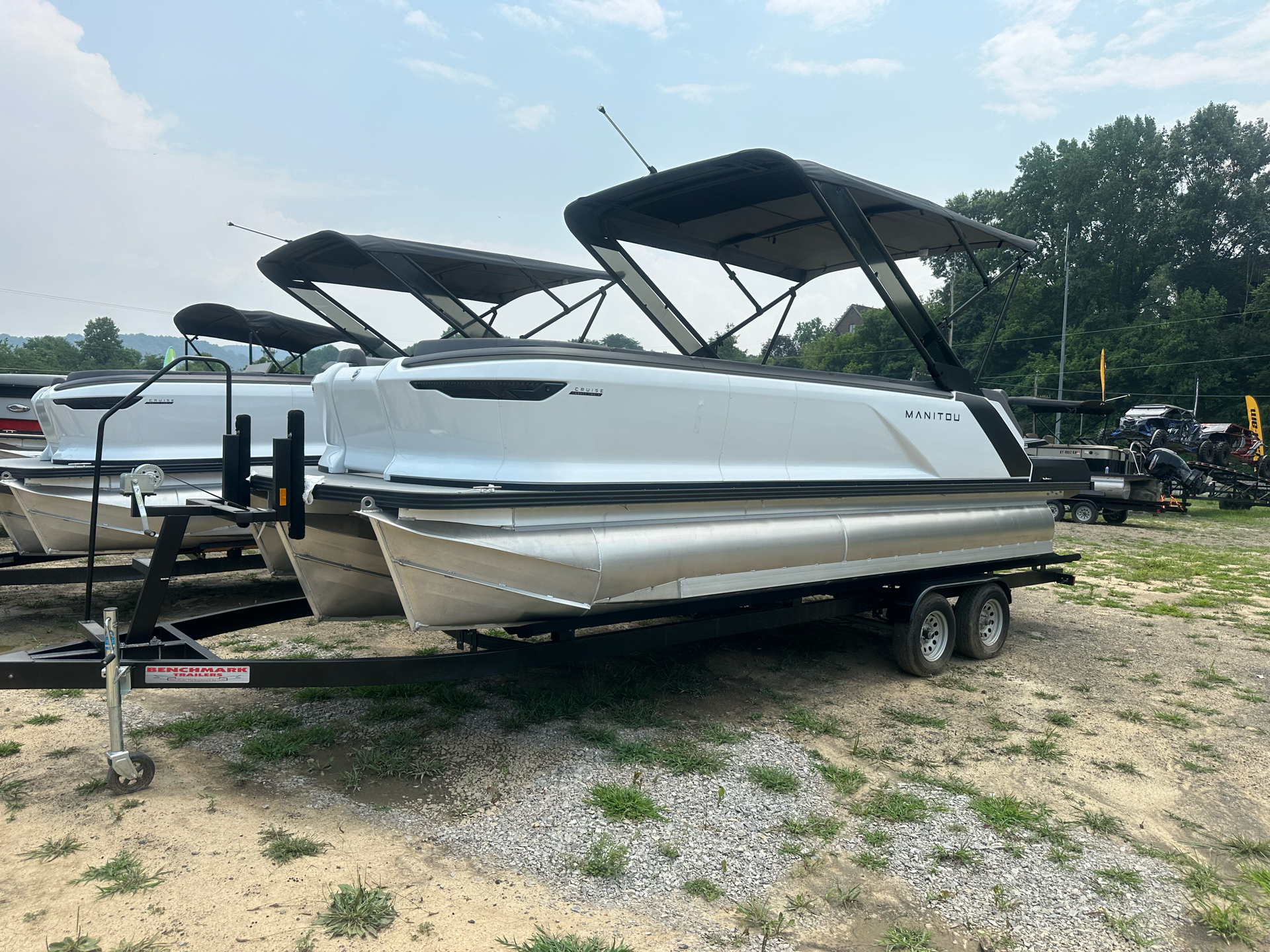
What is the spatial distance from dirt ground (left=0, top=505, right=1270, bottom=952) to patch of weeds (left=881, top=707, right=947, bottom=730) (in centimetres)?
2

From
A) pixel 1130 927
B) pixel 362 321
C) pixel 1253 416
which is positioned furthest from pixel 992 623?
pixel 1253 416

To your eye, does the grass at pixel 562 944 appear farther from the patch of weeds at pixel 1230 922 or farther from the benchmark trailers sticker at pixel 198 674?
the patch of weeds at pixel 1230 922

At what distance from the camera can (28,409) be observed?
954cm

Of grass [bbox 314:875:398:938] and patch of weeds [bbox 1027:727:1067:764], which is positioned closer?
grass [bbox 314:875:398:938]

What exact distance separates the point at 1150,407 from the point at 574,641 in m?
27.0

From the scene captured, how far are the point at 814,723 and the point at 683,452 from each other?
176 centimetres

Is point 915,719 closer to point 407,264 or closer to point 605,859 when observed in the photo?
point 605,859

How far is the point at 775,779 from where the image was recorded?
3.82 meters

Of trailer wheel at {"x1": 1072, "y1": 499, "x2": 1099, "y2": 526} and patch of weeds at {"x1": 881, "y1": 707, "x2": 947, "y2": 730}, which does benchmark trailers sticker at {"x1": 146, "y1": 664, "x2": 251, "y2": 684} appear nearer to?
patch of weeds at {"x1": 881, "y1": 707, "x2": 947, "y2": 730}

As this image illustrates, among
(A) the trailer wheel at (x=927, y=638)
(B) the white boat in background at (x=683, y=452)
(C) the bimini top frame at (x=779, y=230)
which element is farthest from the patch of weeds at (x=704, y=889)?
(C) the bimini top frame at (x=779, y=230)

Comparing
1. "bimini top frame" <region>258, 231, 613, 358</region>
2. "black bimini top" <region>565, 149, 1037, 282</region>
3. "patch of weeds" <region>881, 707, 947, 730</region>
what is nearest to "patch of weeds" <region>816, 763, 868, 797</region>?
"patch of weeds" <region>881, 707, 947, 730</region>

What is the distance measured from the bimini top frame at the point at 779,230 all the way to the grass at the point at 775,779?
9.95 feet

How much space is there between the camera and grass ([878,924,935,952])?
2645mm

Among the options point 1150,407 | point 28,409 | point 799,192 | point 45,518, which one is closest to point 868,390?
point 799,192
